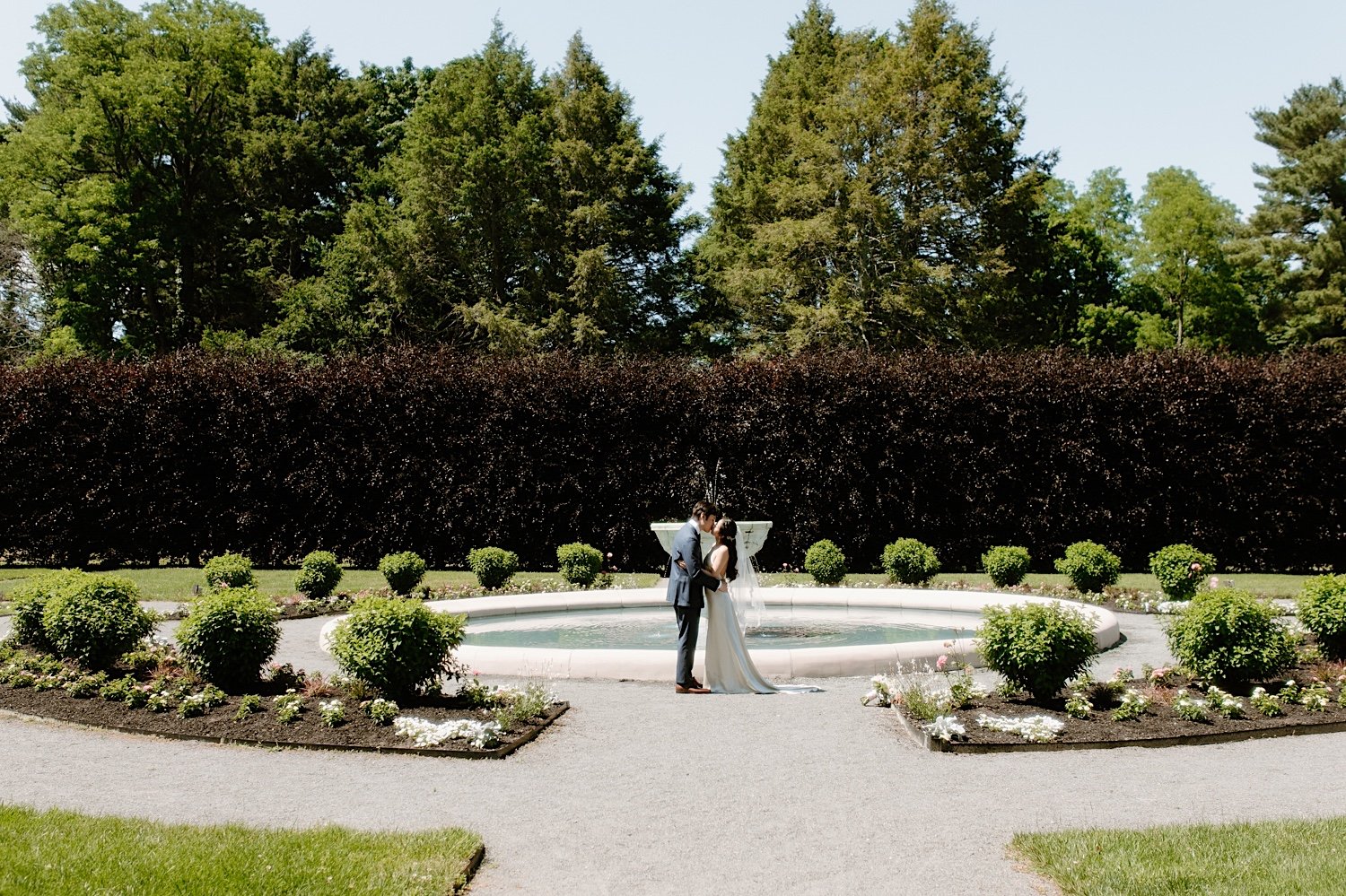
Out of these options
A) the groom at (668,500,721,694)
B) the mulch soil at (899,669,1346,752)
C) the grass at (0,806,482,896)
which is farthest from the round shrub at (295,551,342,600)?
the grass at (0,806,482,896)

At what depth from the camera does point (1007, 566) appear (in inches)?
657

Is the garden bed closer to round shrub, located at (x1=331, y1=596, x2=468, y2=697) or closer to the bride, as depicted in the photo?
round shrub, located at (x1=331, y1=596, x2=468, y2=697)

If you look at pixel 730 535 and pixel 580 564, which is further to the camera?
pixel 580 564

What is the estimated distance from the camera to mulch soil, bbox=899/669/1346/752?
739 cm

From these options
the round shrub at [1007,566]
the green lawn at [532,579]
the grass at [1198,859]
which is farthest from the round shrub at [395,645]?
the round shrub at [1007,566]

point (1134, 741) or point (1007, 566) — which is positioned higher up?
point (1007, 566)

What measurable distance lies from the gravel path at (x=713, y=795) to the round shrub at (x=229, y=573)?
707 cm

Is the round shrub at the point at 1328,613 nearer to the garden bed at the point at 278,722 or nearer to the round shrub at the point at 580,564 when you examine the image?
the garden bed at the point at 278,722

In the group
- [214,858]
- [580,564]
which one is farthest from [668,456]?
[214,858]

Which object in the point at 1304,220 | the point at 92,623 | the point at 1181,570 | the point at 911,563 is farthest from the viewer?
the point at 1304,220

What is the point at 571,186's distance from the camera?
118 ft

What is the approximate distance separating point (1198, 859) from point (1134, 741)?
258 cm

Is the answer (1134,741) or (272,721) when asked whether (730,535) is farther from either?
(272,721)

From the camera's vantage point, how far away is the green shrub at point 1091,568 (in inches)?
627
